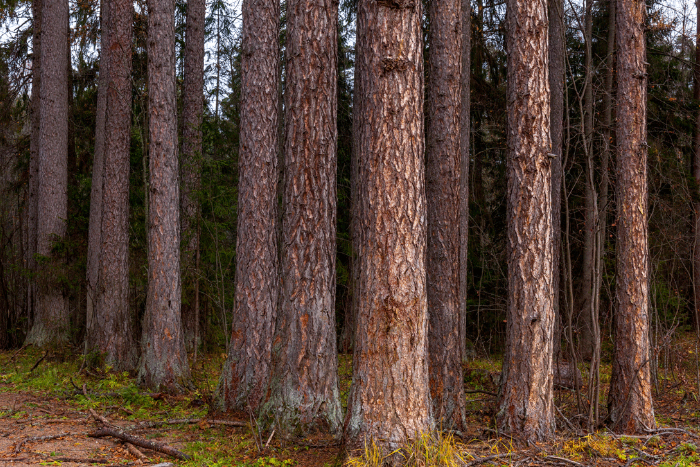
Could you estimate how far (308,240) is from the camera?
19.9 ft

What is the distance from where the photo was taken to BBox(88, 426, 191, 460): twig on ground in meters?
5.50

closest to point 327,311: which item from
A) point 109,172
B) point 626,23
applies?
point 626,23

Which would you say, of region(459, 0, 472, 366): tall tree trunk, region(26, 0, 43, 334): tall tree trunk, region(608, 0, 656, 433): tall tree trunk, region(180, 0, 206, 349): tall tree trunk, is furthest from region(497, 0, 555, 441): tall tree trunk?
region(26, 0, 43, 334): tall tree trunk

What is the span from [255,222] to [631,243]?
15.9ft

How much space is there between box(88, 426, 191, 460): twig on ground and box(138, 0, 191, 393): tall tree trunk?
2300mm

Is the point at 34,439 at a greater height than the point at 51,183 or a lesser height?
lesser

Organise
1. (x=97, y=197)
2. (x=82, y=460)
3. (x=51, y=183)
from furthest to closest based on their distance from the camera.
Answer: (x=51, y=183) < (x=97, y=197) < (x=82, y=460)

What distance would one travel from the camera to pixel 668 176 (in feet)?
42.4

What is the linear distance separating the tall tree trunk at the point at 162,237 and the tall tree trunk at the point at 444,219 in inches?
171

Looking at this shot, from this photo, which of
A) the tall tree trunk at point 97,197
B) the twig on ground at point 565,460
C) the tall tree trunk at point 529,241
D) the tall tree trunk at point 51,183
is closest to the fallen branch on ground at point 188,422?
the tall tree trunk at point 529,241

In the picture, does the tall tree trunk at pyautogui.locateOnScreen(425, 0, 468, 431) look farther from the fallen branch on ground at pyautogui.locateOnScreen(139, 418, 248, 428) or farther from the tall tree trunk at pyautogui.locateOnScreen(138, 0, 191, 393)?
the tall tree trunk at pyautogui.locateOnScreen(138, 0, 191, 393)

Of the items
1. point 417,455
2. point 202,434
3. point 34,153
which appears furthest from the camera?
point 34,153

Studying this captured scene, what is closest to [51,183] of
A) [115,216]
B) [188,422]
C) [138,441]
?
[115,216]

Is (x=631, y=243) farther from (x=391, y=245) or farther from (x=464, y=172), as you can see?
(x=464, y=172)
